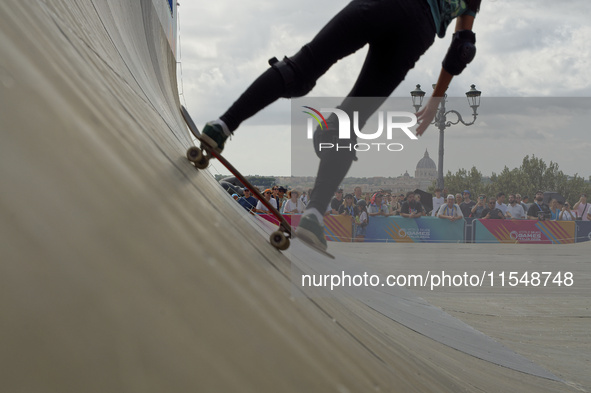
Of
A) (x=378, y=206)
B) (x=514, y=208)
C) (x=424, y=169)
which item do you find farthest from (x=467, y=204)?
(x=424, y=169)

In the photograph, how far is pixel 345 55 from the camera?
3.62 feet

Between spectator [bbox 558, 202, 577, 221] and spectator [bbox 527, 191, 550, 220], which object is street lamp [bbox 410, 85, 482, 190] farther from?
spectator [bbox 558, 202, 577, 221]

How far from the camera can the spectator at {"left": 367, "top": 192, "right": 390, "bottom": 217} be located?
163 inches

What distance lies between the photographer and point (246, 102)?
1.09 m

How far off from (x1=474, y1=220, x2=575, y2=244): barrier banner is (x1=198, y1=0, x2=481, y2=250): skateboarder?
298 inches

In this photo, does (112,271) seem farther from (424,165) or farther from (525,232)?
(525,232)

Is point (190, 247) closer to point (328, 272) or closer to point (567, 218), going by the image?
point (328, 272)

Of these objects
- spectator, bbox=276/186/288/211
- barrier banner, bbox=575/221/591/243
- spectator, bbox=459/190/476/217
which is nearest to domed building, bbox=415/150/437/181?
spectator, bbox=276/186/288/211

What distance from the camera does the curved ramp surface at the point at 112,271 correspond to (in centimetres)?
A: 50

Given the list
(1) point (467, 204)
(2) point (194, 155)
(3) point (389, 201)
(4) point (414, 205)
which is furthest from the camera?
(1) point (467, 204)

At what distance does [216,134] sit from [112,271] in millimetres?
527

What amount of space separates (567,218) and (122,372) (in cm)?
878

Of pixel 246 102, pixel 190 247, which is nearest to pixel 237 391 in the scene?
pixel 190 247

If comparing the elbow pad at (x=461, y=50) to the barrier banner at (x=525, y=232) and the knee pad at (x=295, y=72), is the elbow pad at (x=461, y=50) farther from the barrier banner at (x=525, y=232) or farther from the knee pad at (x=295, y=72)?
the barrier banner at (x=525, y=232)
